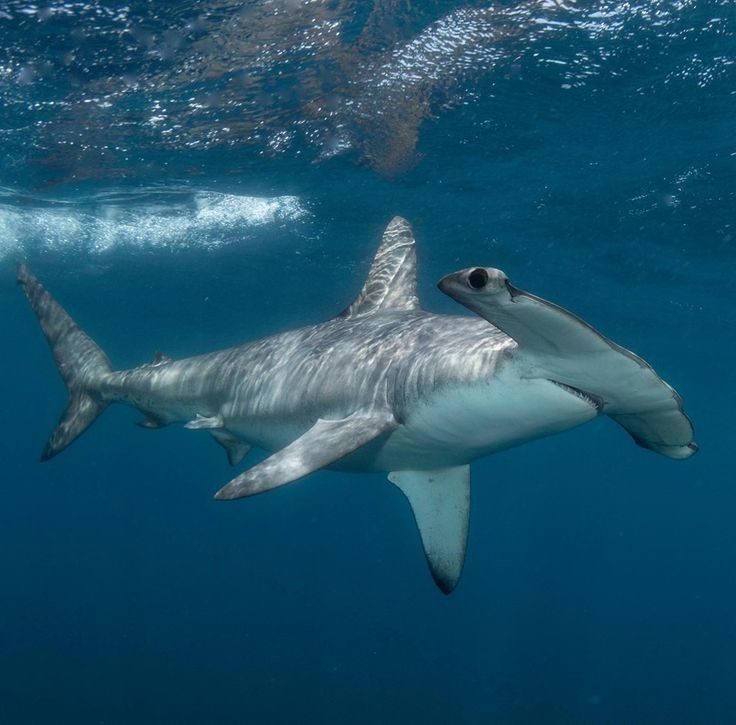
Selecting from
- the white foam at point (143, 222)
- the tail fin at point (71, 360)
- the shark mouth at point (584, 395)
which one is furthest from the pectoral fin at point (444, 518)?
the white foam at point (143, 222)

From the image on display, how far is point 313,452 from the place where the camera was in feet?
16.3

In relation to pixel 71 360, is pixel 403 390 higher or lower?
higher

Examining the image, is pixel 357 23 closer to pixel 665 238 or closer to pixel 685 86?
pixel 685 86

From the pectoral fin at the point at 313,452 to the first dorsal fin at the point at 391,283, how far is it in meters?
2.20

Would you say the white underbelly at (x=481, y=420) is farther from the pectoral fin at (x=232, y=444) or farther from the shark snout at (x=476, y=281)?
the pectoral fin at (x=232, y=444)

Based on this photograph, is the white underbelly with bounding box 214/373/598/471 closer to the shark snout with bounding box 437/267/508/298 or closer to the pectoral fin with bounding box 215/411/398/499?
the pectoral fin with bounding box 215/411/398/499

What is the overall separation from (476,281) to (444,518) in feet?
14.5

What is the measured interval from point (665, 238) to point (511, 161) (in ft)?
22.2

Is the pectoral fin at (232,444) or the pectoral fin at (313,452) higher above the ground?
the pectoral fin at (313,452)

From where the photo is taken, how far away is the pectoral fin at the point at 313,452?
4.56 meters

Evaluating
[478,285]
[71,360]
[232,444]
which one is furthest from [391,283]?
[71,360]

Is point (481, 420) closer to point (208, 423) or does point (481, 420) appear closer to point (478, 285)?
point (478, 285)

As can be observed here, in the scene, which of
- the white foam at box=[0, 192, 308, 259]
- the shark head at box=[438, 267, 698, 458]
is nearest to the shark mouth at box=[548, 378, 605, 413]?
the shark head at box=[438, 267, 698, 458]

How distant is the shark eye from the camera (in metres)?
2.64
